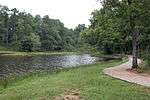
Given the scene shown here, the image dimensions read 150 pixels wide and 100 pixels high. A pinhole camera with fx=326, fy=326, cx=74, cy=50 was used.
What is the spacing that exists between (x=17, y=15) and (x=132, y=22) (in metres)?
117

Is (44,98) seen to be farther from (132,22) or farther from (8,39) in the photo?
(8,39)

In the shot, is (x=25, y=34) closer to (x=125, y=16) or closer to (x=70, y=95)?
(x=125, y=16)

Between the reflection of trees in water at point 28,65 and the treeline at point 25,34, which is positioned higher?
the treeline at point 25,34

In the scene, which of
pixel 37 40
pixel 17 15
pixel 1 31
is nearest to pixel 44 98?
pixel 37 40

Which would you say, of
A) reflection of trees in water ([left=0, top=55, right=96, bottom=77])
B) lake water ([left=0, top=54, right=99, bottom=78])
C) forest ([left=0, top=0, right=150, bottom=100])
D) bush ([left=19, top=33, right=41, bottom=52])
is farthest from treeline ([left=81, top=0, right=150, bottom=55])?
bush ([left=19, top=33, right=41, bottom=52])

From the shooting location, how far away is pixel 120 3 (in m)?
36.4

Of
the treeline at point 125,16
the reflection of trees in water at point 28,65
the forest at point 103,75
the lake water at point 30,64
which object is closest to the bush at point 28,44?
the forest at point 103,75

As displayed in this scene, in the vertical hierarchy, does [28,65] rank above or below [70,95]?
below

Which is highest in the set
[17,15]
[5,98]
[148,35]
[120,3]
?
[17,15]

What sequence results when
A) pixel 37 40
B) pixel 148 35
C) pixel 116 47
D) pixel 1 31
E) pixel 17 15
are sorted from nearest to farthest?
pixel 148 35 → pixel 116 47 → pixel 37 40 → pixel 1 31 → pixel 17 15

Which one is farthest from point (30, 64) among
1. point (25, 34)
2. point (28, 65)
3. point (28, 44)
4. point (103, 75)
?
point (25, 34)

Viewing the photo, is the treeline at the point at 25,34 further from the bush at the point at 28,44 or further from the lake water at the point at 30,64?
the lake water at the point at 30,64

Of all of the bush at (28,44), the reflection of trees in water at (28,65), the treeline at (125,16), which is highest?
the treeline at (125,16)

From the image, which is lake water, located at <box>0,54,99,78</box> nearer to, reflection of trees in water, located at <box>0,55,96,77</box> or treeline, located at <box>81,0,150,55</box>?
reflection of trees in water, located at <box>0,55,96,77</box>
